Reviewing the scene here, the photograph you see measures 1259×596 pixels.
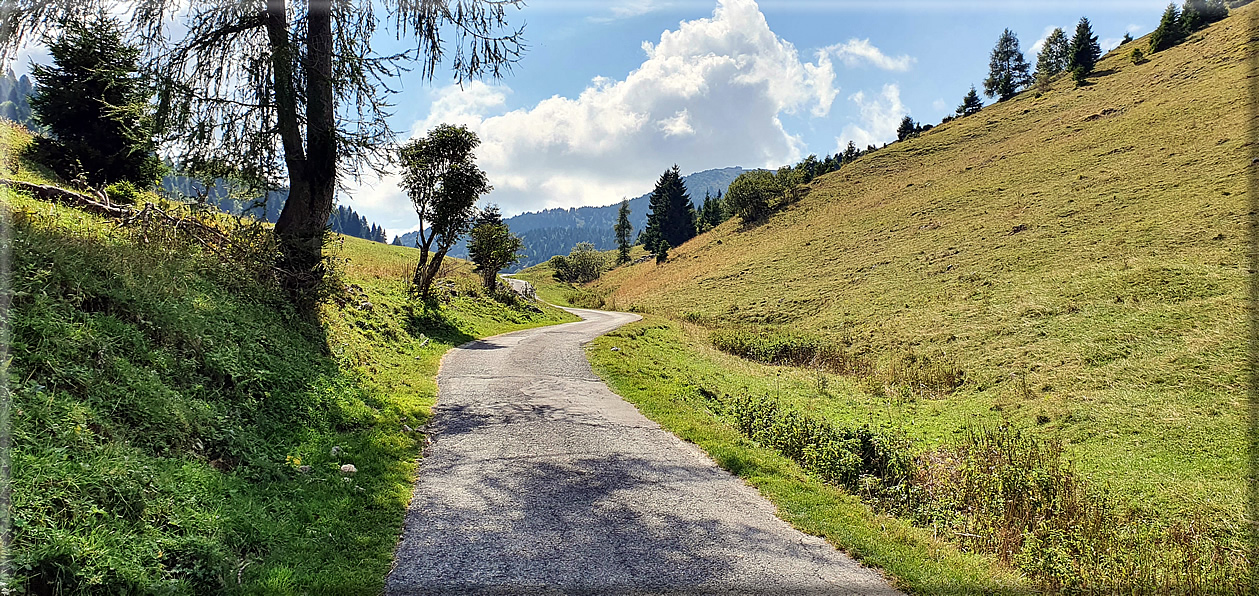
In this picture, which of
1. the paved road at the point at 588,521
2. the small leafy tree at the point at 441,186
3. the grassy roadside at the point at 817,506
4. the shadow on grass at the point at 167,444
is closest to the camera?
the shadow on grass at the point at 167,444

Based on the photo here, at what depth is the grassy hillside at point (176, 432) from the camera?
3.52m

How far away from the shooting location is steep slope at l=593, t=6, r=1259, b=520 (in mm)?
11922

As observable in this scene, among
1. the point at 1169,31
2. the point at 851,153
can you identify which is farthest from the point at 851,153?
the point at 1169,31

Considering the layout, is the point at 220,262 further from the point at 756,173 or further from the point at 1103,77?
the point at 1103,77

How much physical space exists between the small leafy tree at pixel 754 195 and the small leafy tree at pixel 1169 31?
149 ft

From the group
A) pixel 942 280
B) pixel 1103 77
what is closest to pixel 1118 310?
pixel 942 280

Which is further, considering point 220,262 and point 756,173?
point 756,173

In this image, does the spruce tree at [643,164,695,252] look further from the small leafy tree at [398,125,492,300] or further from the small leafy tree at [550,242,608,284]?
the small leafy tree at [398,125,492,300]

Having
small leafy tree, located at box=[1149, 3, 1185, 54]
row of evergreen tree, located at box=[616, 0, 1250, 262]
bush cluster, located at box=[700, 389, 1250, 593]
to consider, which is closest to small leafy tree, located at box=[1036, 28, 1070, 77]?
row of evergreen tree, located at box=[616, 0, 1250, 262]

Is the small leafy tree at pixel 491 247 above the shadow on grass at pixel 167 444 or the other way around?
above

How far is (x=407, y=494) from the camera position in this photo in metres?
6.04

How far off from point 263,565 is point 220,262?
7.41 metres

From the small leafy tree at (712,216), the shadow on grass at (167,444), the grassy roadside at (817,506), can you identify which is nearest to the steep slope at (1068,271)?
the grassy roadside at (817,506)

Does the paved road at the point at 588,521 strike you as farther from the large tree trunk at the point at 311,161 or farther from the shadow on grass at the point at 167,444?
the large tree trunk at the point at 311,161
